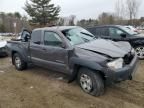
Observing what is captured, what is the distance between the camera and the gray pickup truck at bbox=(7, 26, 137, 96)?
14.9 ft

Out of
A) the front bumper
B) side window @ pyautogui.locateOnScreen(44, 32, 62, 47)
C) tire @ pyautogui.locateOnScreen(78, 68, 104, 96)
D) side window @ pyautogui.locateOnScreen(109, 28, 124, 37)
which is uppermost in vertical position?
side window @ pyautogui.locateOnScreen(109, 28, 124, 37)

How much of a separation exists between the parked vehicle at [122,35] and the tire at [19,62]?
4.04 m

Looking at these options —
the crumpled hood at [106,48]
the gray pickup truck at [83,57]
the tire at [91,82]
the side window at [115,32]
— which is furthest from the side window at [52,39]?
the side window at [115,32]

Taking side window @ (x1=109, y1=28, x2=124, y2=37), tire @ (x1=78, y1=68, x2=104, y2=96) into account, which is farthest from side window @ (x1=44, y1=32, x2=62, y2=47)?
side window @ (x1=109, y1=28, x2=124, y2=37)

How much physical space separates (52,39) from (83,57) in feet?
4.85

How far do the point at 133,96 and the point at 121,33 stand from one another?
4.59 m

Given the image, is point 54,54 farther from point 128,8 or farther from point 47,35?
point 128,8

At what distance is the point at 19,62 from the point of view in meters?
7.73

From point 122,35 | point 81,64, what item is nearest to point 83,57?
point 81,64

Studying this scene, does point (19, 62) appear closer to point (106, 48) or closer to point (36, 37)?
point (36, 37)

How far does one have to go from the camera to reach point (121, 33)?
8.88m

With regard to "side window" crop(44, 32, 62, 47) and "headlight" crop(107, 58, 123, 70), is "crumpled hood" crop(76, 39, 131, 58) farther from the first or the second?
"side window" crop(44, 32, 62, 47)

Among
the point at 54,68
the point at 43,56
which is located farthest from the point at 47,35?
the point at 54,68

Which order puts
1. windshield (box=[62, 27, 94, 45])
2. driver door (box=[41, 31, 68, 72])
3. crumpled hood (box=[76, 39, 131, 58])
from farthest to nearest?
1. windshield (box=[62, 27, 94, 45])
2. driver door (box=[41, 31, 68, 72])
3. crumpled hood (box=[76, 39, 131, 58])
